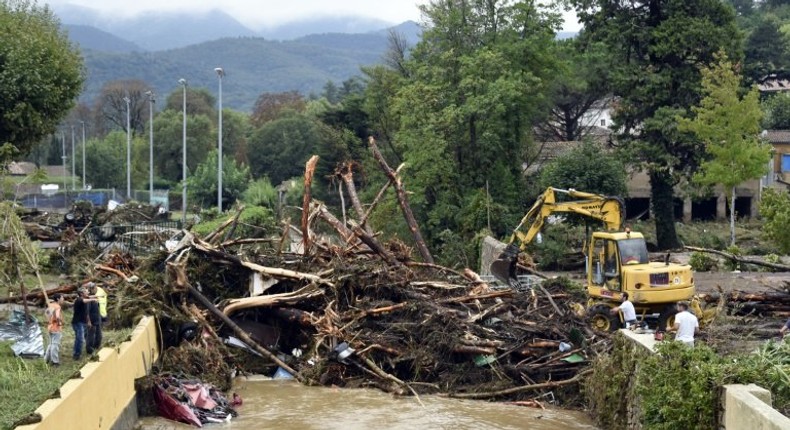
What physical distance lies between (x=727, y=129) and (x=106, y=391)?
2831 cm

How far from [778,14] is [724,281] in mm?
88571

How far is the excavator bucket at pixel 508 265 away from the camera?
2519 centimetres

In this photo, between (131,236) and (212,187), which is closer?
(131,236)

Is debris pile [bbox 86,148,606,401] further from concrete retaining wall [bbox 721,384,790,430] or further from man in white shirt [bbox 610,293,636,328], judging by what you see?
concrete retaining wall [bbox 721,384,790,430]

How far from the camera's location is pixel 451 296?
919 inches

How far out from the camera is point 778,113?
69.8 meters

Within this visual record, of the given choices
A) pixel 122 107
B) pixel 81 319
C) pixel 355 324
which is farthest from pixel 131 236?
pixel 122 107

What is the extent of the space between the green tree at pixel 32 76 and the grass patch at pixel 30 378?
13086mm

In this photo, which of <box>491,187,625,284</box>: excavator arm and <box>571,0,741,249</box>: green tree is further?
<box>571,0,741,249</box>: green tree

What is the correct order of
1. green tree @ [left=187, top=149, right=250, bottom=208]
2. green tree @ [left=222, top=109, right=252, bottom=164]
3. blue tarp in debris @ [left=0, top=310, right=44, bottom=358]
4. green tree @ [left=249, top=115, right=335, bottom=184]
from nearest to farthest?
blue tarp in debris @ [left=0, top=310, right=44, bottom=358] < green tree @ [left=187, top=149, right=250, bottom=208] < green tree @ [left=249, top=115, right=335, bottom=184] < green tree @ [left=222, top=109, right=252, bottom=164]

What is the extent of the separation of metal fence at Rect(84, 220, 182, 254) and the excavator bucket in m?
9.14

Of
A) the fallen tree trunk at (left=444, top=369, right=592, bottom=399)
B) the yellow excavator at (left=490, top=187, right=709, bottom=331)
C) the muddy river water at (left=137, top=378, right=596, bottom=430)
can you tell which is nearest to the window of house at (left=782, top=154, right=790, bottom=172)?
the yellow excavator at (left=490, top=187, right=709, bottom=331)

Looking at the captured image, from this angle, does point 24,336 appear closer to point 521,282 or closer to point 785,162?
point 521,282

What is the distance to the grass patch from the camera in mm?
11820
